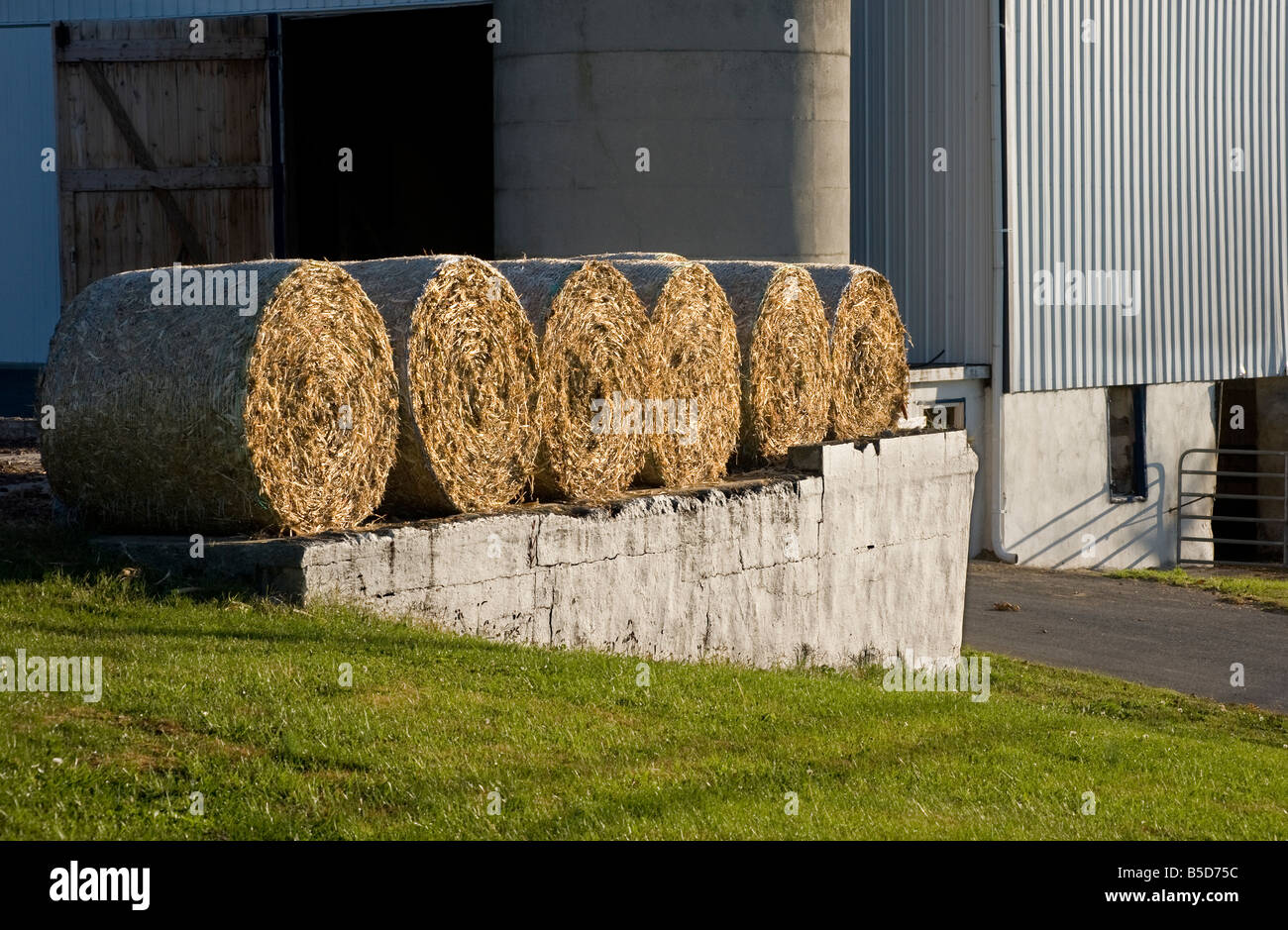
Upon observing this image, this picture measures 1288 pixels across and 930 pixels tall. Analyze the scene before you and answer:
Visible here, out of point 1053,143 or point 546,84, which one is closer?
point 546,84

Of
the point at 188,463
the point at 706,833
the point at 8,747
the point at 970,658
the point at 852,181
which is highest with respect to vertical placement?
the point at 852,181

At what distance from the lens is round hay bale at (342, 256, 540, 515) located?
27.6 feet

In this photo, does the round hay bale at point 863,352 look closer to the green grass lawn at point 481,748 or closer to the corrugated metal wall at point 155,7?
the green grass lawn at point 481,748

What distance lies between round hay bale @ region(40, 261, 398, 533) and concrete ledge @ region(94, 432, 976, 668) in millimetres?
233

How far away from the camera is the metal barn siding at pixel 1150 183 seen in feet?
66.4

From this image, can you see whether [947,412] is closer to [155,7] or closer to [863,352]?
[863,352]

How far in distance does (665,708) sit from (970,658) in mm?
6409

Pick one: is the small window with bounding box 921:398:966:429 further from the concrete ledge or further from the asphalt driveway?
the concrete ledge

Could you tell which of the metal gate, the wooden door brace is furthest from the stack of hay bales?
the metal gate

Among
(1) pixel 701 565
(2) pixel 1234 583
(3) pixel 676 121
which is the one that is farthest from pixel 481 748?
(2) pixel 1234 583
